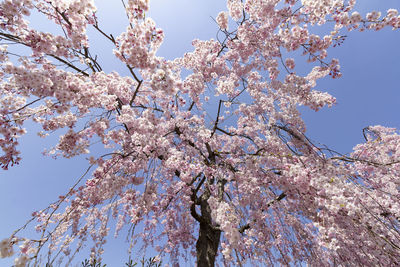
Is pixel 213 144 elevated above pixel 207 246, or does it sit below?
above

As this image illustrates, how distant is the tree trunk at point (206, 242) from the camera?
476cm

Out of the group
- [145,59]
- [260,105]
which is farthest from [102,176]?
[260,105]

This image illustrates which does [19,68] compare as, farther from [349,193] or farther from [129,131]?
[349,193]

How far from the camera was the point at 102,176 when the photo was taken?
4492 millimetres

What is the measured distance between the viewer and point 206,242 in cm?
509

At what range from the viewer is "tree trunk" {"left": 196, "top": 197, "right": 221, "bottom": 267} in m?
4.76

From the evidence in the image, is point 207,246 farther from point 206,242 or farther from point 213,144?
point 213,144

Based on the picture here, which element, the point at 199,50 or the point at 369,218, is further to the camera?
the point at 199,50

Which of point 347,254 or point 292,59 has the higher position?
point 292,59

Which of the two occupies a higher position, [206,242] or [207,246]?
[206,242]

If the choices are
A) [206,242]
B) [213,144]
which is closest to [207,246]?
[206,242]

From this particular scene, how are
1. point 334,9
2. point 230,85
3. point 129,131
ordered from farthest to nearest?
point 230,85, point 129,131, point 334,9

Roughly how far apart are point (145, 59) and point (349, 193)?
144 inches

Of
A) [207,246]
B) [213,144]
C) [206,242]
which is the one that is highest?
[213,144]
